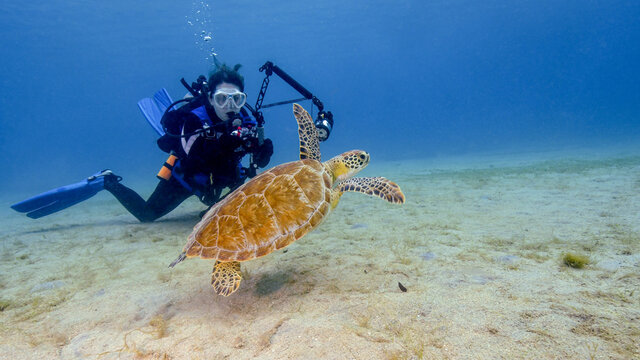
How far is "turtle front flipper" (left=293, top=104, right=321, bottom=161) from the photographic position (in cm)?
367

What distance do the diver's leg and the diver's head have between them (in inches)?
69.5

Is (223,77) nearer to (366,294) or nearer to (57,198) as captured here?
(57,198)

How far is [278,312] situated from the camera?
207 centimetres

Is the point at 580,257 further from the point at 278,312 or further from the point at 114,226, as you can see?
the point at 114,226

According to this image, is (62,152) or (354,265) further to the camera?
(62,152)

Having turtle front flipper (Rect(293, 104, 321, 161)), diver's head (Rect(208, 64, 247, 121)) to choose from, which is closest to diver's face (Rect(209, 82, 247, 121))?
diver's head (Rect(208, 64, 247, 121))

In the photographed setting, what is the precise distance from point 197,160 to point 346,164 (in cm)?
283

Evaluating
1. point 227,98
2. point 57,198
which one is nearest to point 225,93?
point 227,98

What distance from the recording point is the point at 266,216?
245 cm

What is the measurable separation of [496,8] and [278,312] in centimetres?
5771

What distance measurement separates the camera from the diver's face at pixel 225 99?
4.71 m

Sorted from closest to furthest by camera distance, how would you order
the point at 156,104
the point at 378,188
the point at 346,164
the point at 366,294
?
the point at 366,294 → the point at 378,188 → the point at 346,164 → the point at 156,104

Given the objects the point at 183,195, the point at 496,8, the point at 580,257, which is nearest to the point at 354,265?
the point at 580,257

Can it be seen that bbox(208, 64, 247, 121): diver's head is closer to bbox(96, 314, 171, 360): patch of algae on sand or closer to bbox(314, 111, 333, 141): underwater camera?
bbox(314, 111, 333, 141): underwater camera
